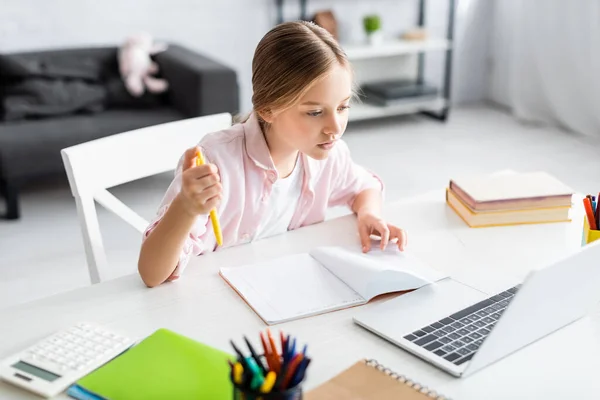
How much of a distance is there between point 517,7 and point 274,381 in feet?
13.2

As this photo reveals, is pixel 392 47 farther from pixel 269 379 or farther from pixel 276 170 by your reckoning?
pixel 269 379

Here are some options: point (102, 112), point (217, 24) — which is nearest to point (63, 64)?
point (102, 112)

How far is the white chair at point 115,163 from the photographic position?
4.77 ft

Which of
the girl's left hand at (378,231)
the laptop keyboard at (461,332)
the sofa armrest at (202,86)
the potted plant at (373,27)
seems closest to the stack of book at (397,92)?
the potted plant at (373,27)

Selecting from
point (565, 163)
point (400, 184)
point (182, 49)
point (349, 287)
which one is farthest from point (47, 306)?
point (565, 163)

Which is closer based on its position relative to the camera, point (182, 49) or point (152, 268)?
point (152, 268)

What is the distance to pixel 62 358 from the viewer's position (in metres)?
1.01

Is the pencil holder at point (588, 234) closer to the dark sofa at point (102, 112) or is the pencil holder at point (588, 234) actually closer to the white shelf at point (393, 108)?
the dark sofa at point (102, 112)

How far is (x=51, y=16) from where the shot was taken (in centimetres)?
360

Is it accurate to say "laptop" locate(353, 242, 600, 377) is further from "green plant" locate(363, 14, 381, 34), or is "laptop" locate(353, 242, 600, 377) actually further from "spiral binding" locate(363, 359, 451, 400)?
"green plant" locate(363, 14, 381, 34)

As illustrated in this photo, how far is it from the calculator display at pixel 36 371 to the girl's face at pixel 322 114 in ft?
1.94

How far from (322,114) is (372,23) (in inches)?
113

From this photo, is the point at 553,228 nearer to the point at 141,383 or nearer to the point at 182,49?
the point at 141,383

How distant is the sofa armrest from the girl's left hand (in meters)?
1.92
